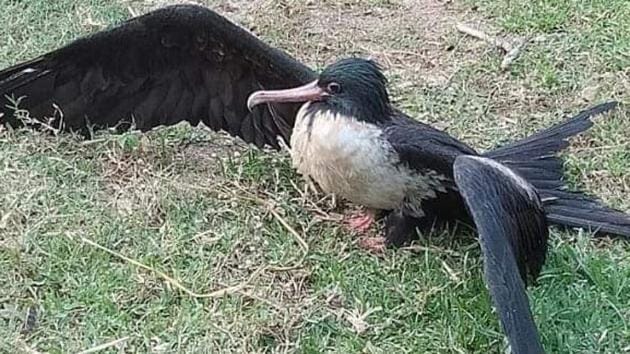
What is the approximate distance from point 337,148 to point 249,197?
0.51 m

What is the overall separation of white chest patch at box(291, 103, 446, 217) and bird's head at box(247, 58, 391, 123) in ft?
0.15

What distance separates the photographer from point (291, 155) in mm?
4414

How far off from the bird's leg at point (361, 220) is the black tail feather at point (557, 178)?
1.52 ft

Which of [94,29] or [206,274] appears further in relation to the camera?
[94,29]

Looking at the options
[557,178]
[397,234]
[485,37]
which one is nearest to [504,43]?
[485,37]

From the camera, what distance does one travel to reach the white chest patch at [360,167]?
4035 millimetres

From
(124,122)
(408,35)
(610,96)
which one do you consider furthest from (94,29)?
(610,96)

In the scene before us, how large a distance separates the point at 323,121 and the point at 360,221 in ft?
1.34

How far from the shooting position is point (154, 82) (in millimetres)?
4688

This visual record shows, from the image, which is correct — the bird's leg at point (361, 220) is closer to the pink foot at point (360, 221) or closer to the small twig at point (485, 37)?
the pink foot at point (360, 221)

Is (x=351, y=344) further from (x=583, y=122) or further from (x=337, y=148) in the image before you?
(x=583, y=122)

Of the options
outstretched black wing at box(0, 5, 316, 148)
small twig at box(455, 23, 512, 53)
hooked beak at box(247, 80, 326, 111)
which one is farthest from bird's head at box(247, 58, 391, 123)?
small twig at box(455, 23, 512, 53)

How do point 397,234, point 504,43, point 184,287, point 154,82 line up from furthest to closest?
point 504,43, point 154,82, point 397,234, point 184,287

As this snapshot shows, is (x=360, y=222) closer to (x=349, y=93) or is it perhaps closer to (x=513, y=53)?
(x=349, y=93)
